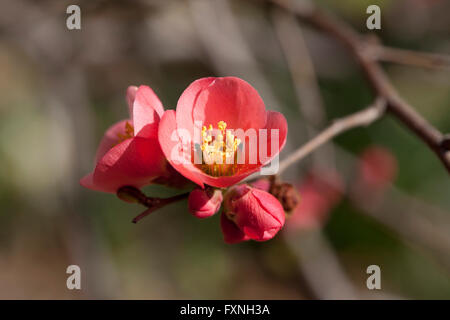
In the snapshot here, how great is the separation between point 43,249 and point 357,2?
358cm

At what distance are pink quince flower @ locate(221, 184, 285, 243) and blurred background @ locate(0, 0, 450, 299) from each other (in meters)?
0.92

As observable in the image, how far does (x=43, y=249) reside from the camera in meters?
4.12

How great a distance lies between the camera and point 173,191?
3.50 meters

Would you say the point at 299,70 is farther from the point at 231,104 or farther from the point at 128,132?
the point at 128,132

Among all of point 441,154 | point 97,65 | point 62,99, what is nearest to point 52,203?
point 62,99

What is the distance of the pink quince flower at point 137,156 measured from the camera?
786 mm

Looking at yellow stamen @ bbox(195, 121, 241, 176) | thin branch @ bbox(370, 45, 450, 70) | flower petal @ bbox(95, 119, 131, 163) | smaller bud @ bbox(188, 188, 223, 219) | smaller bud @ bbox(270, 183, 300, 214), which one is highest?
thin branch @ bbox(370, 45, 450, 70)

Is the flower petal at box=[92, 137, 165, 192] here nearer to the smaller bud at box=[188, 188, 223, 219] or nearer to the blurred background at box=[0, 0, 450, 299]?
the smaller bud at box=[188, 188, 223, 219]

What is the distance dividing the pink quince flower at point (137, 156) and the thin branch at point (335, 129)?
26 centimetres

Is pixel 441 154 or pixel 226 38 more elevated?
pixel 226 38

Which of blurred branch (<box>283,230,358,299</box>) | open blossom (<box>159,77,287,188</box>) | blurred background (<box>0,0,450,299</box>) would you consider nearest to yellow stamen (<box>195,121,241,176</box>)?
open blossom (<box>159,77,287,188</box>)

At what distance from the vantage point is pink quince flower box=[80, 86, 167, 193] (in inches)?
31.0
